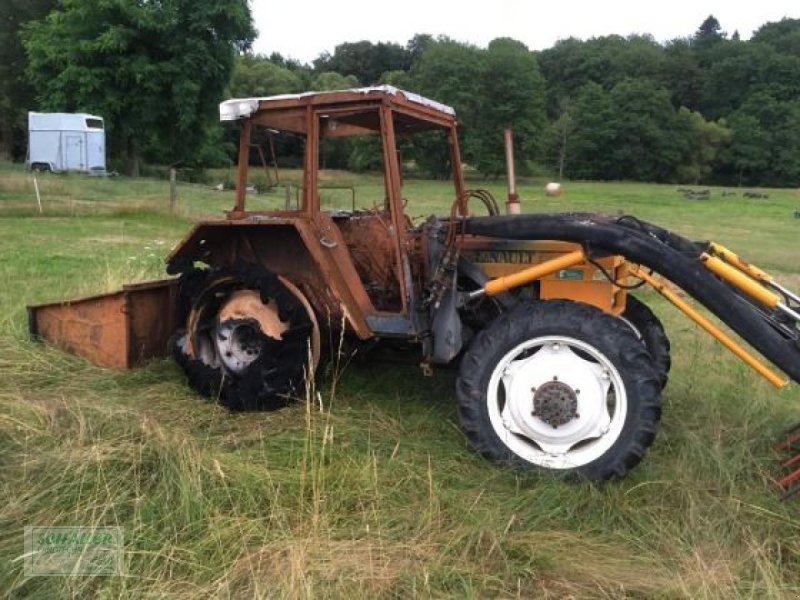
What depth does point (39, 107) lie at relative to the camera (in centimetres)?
4722

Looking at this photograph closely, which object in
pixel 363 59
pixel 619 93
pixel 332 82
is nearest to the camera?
pixel 332 82

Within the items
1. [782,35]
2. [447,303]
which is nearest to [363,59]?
[782,35]

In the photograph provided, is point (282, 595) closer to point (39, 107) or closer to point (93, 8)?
point (93, 8)

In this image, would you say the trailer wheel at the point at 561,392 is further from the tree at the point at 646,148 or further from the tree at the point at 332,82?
the tree at the point at 646,148

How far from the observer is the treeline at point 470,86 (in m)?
40.0

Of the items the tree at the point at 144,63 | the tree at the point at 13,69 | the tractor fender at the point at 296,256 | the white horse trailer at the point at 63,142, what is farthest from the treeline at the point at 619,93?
the tractor fender at the point at 296,256

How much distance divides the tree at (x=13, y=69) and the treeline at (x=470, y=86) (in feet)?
0.30

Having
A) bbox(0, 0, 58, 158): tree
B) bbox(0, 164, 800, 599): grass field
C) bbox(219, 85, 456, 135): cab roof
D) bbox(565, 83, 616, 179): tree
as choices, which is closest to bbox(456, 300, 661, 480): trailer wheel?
bbox(0, 164, 800, 599): grass field

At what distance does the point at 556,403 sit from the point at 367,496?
1.08 metres

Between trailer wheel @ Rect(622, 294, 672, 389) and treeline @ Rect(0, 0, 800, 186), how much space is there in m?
→ 1.40

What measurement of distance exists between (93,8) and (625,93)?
188ft

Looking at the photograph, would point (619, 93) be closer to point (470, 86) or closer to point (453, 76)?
point (470, 86)

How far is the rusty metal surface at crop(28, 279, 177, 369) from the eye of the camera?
5.67m

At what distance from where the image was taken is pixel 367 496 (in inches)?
147
